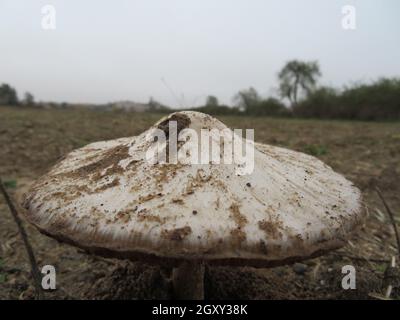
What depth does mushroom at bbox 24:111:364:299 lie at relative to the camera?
1433 millimetres

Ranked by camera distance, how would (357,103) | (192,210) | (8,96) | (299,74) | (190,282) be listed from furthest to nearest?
(299,74) → (357,103) → (8,96) → (190,282) → (192,210)

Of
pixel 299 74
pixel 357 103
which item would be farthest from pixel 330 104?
pixel 299 74

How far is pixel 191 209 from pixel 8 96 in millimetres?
Answer: 19071

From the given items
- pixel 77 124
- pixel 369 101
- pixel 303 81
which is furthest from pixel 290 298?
pixel 303 81

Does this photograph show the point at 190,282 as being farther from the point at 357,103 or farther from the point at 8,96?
the point at 357,103

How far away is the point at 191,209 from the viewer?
1.53 m

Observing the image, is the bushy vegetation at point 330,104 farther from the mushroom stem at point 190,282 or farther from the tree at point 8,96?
the mushroom stem at point 190,282

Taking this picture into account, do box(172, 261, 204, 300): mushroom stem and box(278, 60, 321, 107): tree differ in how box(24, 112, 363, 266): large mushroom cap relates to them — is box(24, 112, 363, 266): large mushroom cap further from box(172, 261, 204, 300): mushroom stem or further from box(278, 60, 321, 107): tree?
box(278, 60, 321, 107): tree

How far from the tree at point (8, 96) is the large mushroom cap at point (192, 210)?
57.5 feet

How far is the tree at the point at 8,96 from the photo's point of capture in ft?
57.2

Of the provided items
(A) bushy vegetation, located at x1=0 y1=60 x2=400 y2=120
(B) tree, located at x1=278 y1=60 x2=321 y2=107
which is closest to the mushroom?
(A) bushy vegetation, located at x1=0 y1=60 x2=400 y2=120

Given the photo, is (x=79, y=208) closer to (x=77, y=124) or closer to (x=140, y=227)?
(x=140, y=227)

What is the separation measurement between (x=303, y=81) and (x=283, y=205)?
136ft
